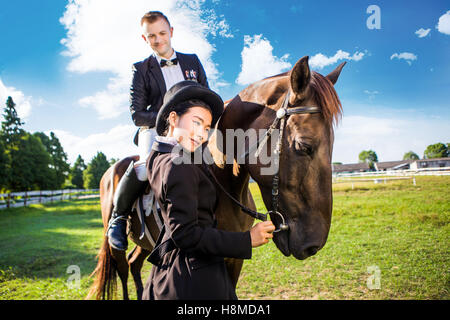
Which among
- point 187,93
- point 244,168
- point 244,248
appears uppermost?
point 187,93

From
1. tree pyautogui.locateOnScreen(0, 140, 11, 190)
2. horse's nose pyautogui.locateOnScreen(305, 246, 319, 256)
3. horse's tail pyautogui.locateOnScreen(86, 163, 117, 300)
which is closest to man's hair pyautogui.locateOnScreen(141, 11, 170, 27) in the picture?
horse's tail pyautogui.locateOnScreen(86, 163, 117, 300)

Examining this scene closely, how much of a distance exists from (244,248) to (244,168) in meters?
0.74

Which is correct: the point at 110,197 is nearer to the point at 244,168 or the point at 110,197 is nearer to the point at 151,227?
the point at 151,227

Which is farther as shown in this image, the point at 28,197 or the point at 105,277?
the point at 28,197

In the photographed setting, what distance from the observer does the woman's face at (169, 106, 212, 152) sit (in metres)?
1.54

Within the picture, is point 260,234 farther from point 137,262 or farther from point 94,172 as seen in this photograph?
point 94,172

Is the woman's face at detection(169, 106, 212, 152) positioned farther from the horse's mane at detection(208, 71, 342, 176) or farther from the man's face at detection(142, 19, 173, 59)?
the man's face at detection(142, 19, 173, 59)

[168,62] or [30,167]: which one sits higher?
[168,62]

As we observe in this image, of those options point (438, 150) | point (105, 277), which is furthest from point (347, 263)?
point (105, 277)

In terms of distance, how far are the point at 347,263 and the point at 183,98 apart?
5561 mm

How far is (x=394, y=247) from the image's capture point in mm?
5738

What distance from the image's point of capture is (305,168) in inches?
59.8

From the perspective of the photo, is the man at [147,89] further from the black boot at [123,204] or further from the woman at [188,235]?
the woman at [188,235]
